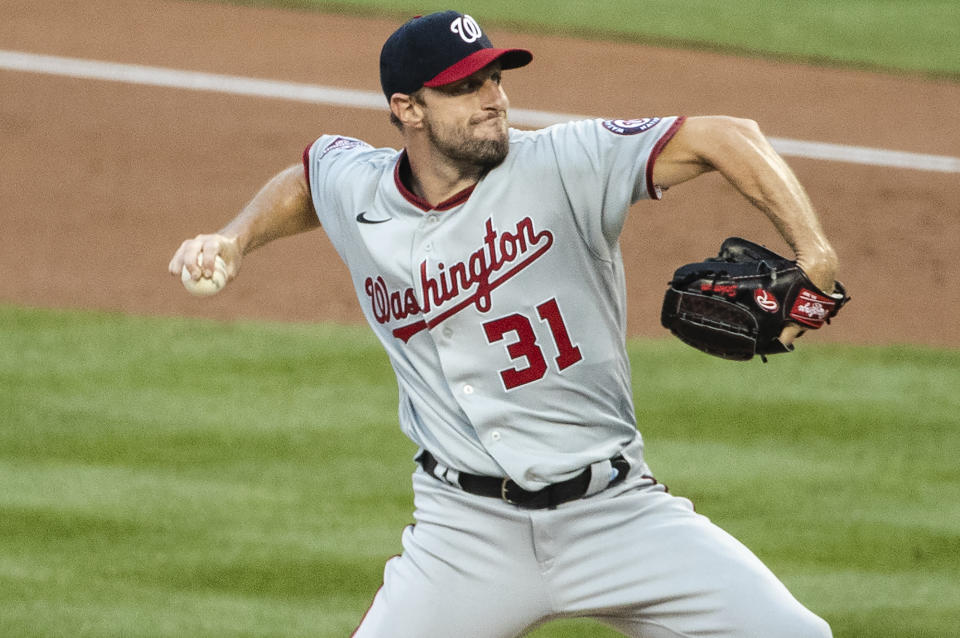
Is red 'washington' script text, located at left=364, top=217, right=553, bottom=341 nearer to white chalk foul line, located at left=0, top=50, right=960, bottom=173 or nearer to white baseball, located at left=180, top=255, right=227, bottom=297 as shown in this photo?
white baseball, located at left=180, top=255, right=227, bottom=297

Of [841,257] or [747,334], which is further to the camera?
[841,257]

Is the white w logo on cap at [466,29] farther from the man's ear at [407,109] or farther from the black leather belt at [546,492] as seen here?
the black leather belt at [546,492]

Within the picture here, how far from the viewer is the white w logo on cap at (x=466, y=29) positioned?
3256mm

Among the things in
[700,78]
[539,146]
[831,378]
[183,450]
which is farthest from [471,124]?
[700,78]

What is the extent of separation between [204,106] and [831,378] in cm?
433

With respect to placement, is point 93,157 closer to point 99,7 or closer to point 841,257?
point 99,7

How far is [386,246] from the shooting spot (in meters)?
3.41

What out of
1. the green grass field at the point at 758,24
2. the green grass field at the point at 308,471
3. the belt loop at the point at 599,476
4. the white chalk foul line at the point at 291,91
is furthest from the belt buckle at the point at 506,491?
the green grass field at the point at 758,24

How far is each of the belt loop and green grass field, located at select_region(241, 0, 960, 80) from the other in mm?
7767

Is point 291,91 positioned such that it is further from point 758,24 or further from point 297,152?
point 758,24

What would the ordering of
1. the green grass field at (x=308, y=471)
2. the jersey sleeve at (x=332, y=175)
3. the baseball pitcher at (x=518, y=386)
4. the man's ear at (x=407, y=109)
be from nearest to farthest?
the baseball pitcher at (x=518, y=386)
the man's ear at (x=407, y=109)
the jersey sleeve at (x=332, y=175)
the green grass field at (x=308, y=471)

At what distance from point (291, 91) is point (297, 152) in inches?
37.7

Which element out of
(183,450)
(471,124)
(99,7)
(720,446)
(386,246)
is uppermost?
(99,7)

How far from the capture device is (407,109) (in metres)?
3.37
